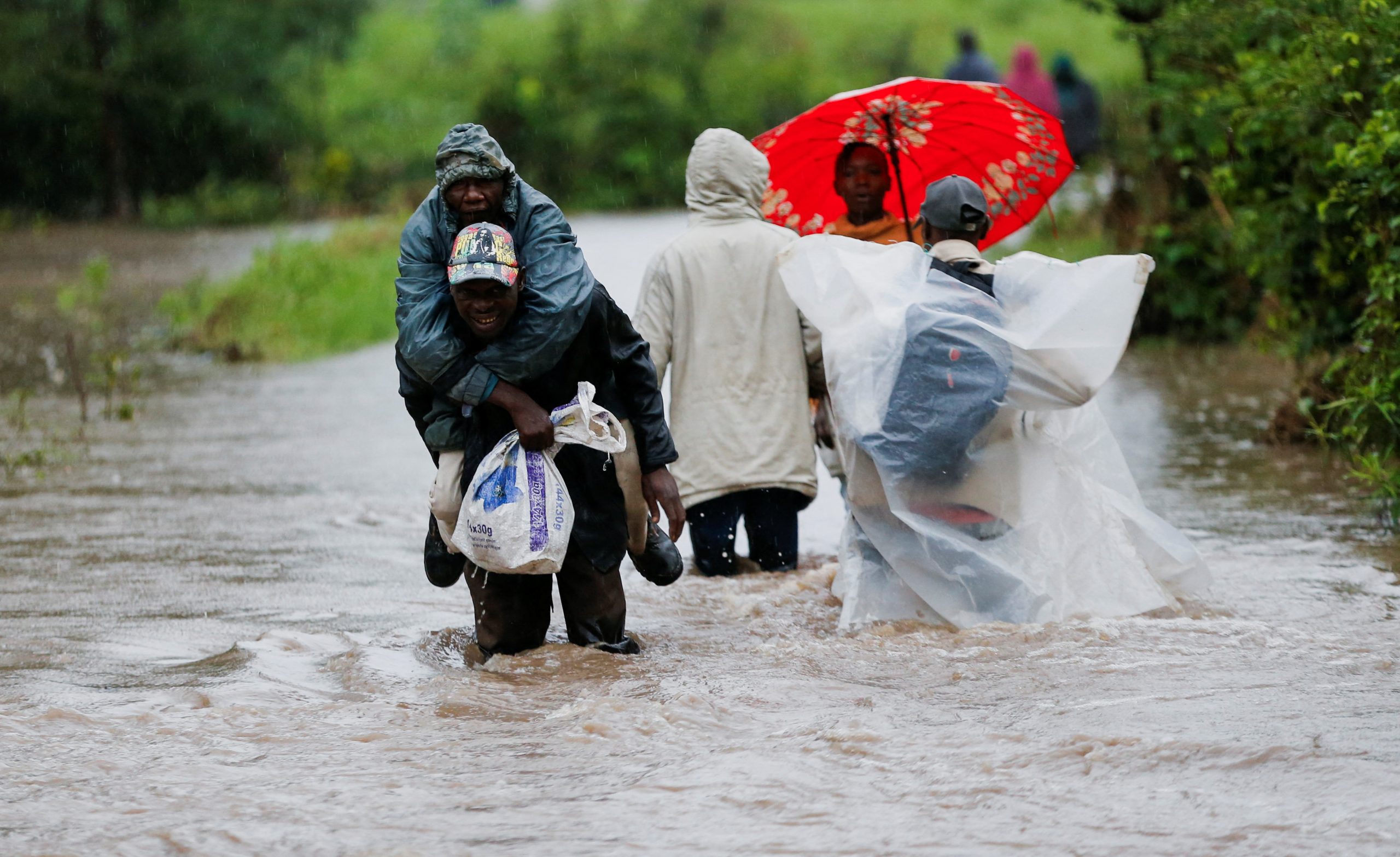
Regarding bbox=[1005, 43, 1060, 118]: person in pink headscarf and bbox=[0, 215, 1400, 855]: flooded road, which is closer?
bbox=[0, 215, 1400, 855]: flooded road

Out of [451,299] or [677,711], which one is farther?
[451,299]

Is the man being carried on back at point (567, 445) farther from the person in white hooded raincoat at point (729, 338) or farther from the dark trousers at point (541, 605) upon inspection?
the person in white hooded raincoat at point (729, 338)

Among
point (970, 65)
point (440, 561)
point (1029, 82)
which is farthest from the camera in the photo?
point (1029, 82)

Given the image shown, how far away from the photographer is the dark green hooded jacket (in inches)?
191

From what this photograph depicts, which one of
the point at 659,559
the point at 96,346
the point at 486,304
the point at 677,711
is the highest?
the point at 486,304

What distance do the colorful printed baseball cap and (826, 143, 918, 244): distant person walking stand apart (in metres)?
2.36

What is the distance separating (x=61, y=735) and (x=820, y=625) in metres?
2.51

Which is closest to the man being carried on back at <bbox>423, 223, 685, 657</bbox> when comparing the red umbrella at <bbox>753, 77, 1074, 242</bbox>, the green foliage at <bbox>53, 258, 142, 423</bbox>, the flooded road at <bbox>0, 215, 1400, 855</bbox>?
the flooded road at <bbox>0, 215, 1400, 855</bbox>

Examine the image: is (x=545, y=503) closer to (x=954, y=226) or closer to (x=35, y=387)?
(x=954, y=226)

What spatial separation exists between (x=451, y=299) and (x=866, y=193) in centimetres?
242

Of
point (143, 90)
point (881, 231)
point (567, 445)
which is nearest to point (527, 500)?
point (567, 445)

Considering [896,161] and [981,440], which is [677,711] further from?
[896,161]

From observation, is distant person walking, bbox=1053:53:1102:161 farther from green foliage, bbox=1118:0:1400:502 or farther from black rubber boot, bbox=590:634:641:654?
black rubber boot, bbox=590:634:641:654

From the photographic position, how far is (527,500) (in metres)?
4.84
